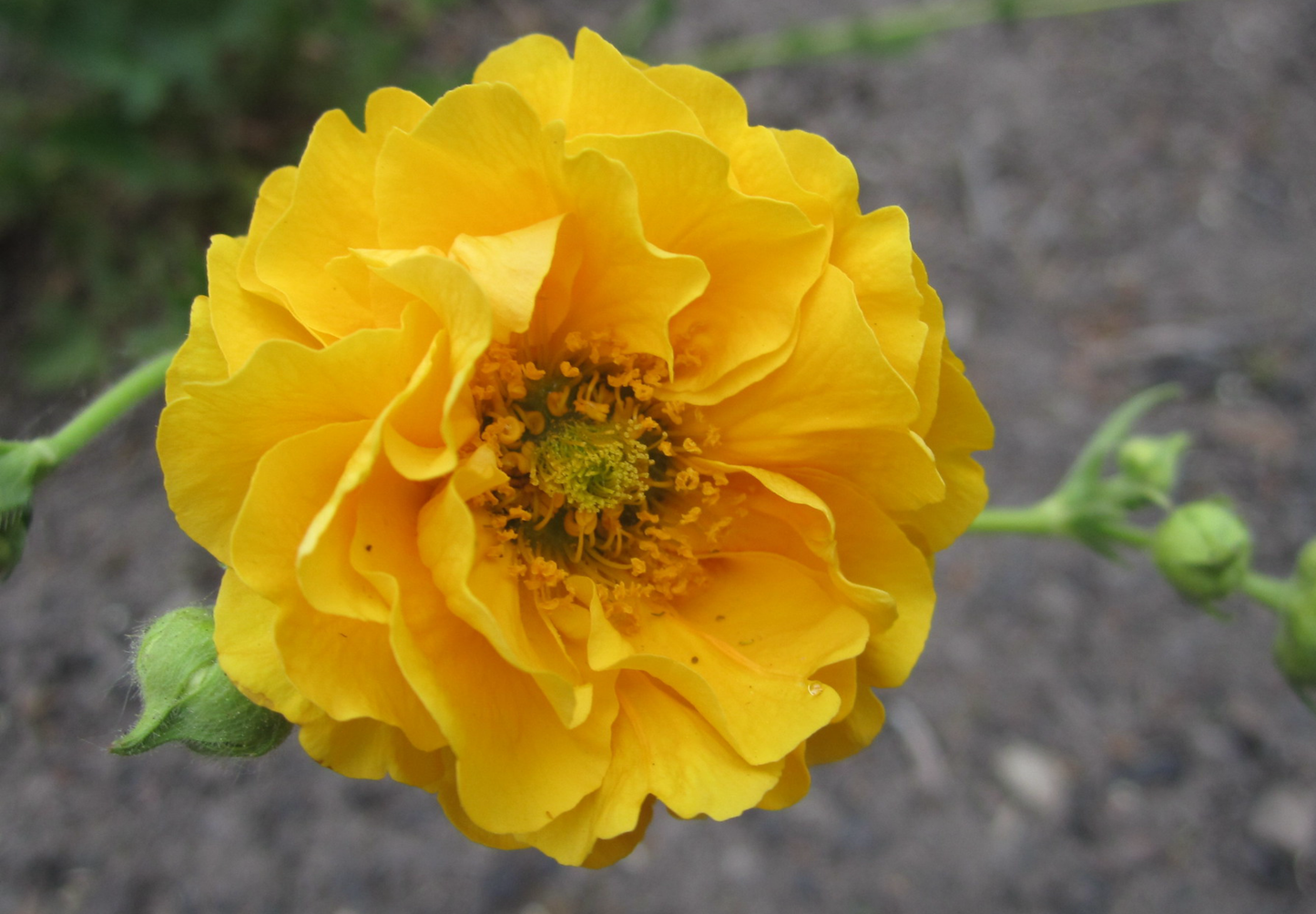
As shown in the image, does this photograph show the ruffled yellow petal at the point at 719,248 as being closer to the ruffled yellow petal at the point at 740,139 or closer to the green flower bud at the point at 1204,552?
the ruffled yellow petal at the point at 740,139

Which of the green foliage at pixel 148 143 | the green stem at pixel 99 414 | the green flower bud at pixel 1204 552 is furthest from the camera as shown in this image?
the green foliage at pixel 148 143

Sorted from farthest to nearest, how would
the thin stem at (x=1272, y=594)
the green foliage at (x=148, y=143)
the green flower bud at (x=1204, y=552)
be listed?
the green foliage at (x=148, y=143)
the thin stem at (x=1272, y=594)
the green flower bud at (x=1204, y=552)

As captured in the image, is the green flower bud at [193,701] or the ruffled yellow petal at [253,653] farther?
the green flower bud at [193,701]

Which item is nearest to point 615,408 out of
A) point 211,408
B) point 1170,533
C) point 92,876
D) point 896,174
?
point 211,408

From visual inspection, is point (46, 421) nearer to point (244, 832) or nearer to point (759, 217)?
point (244, 832)

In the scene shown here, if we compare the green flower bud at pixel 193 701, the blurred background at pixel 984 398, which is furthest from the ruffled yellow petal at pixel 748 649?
the blurred background at pixel 984 398

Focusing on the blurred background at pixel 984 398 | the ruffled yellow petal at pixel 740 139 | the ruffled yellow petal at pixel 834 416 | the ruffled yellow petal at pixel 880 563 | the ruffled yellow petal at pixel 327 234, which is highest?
the ruffled yellow petal at pixel 740 139

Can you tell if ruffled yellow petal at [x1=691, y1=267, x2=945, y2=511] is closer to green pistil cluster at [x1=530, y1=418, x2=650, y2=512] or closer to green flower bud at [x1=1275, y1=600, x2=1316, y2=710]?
green pistil cluster at [x1=530, y1=418, x2=650, y2=512]
